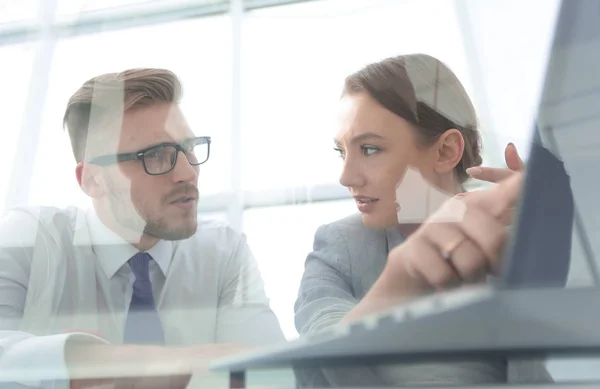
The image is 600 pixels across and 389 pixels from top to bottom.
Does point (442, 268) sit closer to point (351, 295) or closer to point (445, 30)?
point (351, 295)

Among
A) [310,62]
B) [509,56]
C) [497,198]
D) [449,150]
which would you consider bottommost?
[497,198]

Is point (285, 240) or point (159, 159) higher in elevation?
point (159, 159)

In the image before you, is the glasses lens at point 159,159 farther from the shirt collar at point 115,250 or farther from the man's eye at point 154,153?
the shirt collar at point 115,250

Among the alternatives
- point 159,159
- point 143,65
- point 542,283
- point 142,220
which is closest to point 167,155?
point 159,159

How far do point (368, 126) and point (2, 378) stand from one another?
0.59 meters

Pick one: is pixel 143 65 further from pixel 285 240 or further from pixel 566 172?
pixel 566 172

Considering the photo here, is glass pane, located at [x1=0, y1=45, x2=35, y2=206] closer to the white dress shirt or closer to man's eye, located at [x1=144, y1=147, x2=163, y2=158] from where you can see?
the white dress shirt

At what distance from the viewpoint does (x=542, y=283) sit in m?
0.30

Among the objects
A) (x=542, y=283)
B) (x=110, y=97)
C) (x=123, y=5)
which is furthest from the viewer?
(x=123, y=5)

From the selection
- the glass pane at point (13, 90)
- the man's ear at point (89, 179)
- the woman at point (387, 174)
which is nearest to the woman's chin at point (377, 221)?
the woman at point (387, 174)

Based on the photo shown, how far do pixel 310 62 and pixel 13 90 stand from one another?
59cm

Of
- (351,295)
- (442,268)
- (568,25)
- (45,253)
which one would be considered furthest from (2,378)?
(568,25)

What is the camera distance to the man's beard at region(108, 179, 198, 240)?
907mm

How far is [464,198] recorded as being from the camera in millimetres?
519
